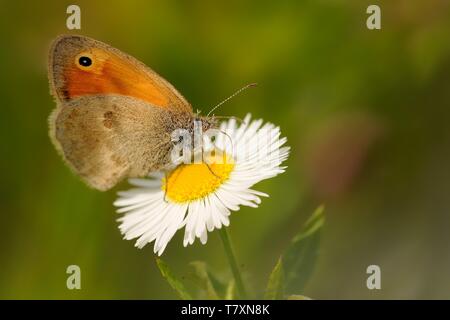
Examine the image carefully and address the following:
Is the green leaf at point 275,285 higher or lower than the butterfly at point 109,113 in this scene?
lower

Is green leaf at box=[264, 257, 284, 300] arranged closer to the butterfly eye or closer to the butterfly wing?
the butterfly wing

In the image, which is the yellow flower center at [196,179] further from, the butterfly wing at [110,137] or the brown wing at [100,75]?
the brown wing at [100,75]

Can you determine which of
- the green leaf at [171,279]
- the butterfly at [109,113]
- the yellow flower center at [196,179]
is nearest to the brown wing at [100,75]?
the butterfly at [109,113]

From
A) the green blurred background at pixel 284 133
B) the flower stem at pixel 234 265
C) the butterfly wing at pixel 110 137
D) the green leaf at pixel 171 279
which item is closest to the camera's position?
the green leaf at pixel 171 279

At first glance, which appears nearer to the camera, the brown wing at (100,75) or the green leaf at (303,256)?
the green leaf at (303,256)

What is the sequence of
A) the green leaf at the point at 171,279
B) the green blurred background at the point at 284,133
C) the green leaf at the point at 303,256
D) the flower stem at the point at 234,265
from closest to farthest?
the green leaf at the point at 171,279 < the flower stem at the point at 234,265 < the green leaf at the point at 303,256 < the green blurred background at the point at 284,133

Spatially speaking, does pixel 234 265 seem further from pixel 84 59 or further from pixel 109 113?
pixel 84 59

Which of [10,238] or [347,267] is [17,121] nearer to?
[10,238]

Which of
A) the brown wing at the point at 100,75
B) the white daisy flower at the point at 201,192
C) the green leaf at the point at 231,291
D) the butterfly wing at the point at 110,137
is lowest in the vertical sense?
the green leaf at the point at 231,291
